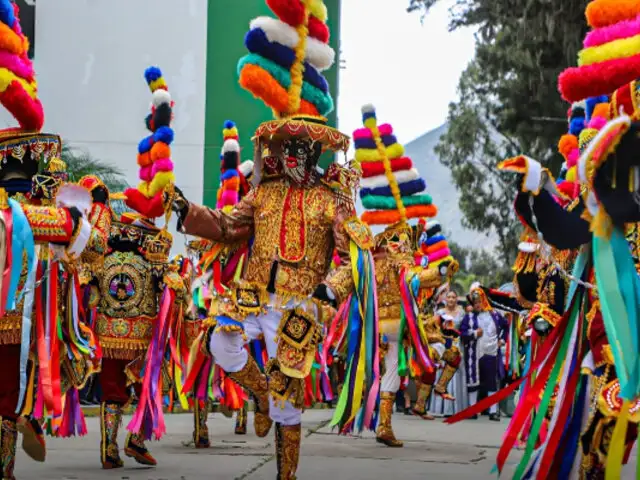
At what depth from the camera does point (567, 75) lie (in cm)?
562

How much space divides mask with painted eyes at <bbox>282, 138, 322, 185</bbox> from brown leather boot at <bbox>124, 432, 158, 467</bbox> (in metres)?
2.41

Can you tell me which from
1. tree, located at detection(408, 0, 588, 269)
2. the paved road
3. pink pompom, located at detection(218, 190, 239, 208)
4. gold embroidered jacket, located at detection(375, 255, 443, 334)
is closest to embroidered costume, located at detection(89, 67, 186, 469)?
the paved road

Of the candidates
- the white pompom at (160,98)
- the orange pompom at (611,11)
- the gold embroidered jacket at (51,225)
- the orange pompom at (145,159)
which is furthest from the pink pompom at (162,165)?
the orange pompom at (611,11)

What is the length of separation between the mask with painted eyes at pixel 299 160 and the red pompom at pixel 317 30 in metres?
0.80

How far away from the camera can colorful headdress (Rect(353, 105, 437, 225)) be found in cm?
1134

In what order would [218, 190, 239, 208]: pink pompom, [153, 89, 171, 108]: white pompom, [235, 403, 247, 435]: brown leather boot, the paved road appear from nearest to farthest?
the paved road → [153, 89, 171, 108]: white pompom → [218, 190, 239, 208]: pink pompom → [235, 403, 247, 435]: brown leather boot

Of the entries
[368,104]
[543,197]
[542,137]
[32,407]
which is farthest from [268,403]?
[542,137]

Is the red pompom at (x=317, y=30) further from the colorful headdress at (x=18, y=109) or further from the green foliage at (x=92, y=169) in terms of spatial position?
the green foliage at (x=92, y=169)

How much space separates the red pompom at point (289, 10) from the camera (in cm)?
755

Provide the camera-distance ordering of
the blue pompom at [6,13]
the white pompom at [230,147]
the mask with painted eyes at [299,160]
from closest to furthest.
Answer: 1. the blue pompom at [6,13]
2. the mask with painted eyes at [299,160]
3. the white pompom at [230,147]

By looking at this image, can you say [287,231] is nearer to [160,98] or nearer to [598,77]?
[160,98]

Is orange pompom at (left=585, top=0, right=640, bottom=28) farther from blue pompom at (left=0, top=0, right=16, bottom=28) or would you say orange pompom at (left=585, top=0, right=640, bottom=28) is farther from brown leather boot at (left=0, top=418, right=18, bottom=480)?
brown leather boot at (left=0, top=418, right=18, bottom=480)

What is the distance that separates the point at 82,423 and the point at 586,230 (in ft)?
14.7

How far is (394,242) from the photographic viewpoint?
11289 millimetres
